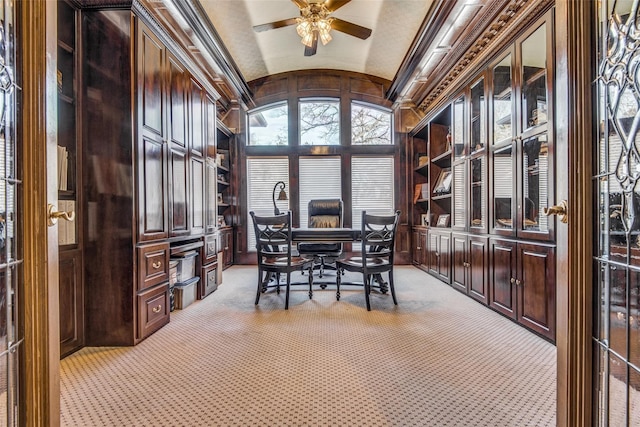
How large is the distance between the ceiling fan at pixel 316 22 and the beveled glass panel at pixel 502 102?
151cm

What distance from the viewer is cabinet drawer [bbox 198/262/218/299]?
3752 mm

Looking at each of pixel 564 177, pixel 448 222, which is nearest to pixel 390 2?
pixel 448 222

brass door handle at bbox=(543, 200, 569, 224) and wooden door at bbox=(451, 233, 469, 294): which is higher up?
brass door handle at bbox=(543, 200, 569, 224)

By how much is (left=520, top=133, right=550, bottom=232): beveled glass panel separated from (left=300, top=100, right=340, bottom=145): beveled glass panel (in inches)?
149

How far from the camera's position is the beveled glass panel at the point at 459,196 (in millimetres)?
4004

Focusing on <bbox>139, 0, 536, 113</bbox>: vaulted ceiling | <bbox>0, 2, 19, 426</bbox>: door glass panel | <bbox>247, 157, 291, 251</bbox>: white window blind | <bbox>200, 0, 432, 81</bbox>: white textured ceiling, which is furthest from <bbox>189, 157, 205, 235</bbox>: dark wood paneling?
<bbox>0, 2, 19, 426</bbox>: door glass panel

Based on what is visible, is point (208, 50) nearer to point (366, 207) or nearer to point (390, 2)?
point (390, 2)

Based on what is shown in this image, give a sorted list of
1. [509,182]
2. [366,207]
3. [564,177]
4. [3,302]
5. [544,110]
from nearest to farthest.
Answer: [3,302], [564,177], [544,110], [509,182], [366,207]

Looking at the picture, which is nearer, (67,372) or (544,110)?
(67,372)

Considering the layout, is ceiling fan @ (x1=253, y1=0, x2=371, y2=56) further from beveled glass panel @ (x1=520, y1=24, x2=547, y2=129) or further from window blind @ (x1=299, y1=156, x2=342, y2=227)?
window blind @ (x1=299, y1=156, x2=342, y2=227)

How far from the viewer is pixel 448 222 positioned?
4691 millimetres

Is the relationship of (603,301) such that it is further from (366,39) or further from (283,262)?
(366,39)

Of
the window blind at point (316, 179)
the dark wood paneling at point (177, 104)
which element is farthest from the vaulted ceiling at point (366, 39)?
the window blind at point (316, 179)

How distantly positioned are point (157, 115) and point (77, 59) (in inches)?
24.5
